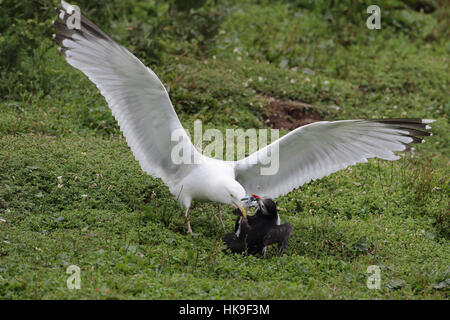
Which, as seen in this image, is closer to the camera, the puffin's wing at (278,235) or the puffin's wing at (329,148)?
the puffin's wing at (278,235)

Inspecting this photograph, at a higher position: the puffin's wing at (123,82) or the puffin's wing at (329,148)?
→ the puffin's wing at (123,82)

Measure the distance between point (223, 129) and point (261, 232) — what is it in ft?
9.12

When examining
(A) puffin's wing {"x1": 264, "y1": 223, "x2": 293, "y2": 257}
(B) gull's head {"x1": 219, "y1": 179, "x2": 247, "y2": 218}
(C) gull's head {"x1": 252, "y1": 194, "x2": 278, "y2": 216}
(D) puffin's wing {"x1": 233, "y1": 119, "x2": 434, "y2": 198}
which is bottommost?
(A) puffin's wing {"x1": 264, "y1": 223, "x2": 293, "y2": 257}

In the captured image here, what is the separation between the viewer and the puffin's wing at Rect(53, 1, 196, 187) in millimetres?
5105

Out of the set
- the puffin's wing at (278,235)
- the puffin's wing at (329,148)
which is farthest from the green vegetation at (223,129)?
the puffin's wing at (329,148)

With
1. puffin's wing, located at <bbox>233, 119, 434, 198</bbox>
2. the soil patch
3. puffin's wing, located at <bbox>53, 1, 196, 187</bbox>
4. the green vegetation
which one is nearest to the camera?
the green vegetation

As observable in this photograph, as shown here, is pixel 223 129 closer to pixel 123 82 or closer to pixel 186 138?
pixel 186 138

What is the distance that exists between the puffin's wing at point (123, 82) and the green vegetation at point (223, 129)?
0.71 m

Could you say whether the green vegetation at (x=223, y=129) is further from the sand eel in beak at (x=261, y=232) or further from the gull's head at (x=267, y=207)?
the gull's head at (x=267, y=207)

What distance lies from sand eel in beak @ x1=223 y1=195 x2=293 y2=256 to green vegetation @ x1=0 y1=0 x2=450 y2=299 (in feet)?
0.48

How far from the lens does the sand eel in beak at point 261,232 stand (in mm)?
5125

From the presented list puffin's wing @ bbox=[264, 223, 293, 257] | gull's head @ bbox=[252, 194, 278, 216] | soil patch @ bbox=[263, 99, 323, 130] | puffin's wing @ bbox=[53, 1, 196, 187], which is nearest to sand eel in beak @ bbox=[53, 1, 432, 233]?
puffin's wing @ bbox=[53, 1, 196, 187]

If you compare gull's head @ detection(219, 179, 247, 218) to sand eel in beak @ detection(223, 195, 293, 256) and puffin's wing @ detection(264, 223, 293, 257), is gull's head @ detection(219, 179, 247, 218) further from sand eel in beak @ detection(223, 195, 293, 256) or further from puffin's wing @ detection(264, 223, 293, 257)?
puffin's wing @ detection(264, 223, 293, 257)
